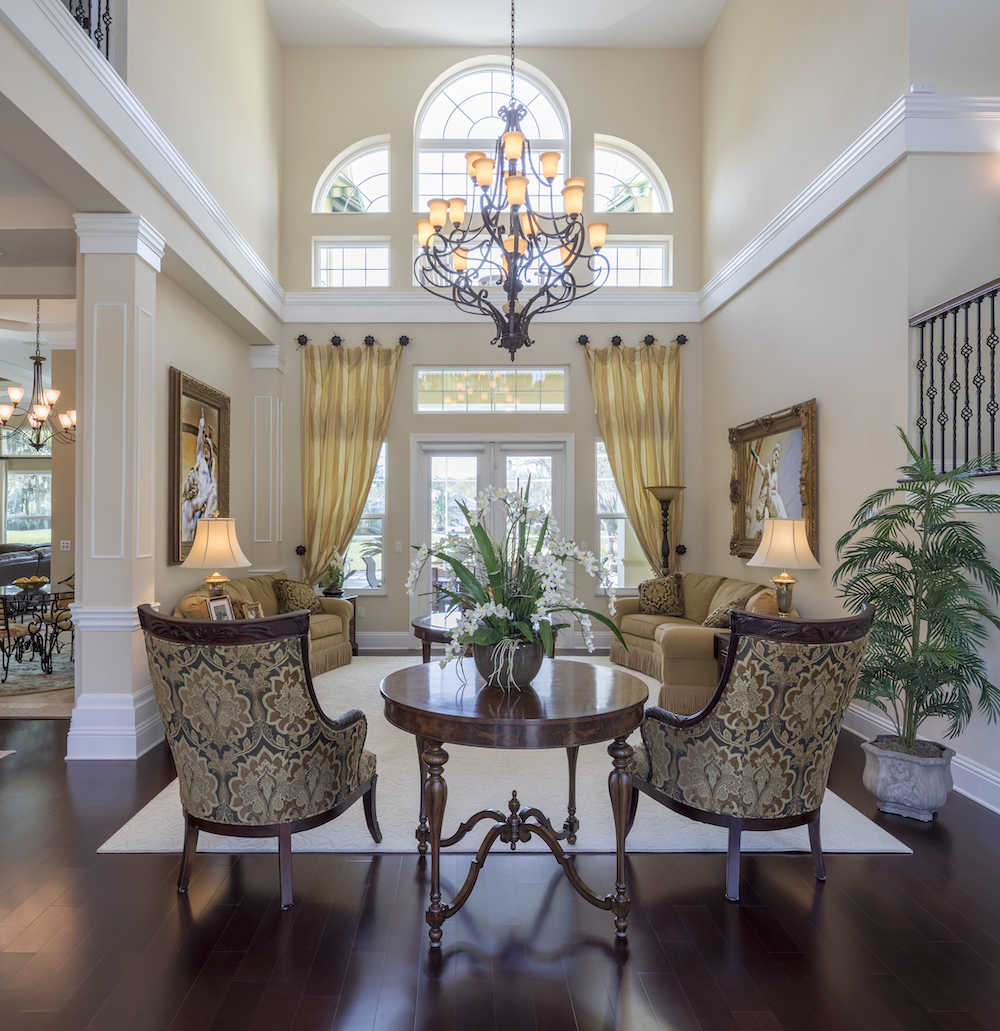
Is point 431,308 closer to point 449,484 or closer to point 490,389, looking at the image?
point 490,389

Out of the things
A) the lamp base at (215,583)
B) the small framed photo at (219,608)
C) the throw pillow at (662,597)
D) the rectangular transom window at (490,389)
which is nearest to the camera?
the small framed photo at (219,608)

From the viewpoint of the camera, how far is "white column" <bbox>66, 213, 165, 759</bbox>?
14.2 ft

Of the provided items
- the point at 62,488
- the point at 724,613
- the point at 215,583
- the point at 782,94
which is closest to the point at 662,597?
the point at 724,613

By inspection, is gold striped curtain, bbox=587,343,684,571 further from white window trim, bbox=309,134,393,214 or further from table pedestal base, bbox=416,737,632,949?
table pedestal base, bbox=416,737,632,949

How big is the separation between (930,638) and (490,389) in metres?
5.33

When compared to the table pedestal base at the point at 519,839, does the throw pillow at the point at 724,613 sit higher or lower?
higher

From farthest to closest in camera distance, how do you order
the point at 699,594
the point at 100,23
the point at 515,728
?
the point at 699,594
the point at 100,23
the point at 515,728

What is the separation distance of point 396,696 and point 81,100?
11.0 ft

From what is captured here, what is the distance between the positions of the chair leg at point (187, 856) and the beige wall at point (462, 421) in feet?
16.9

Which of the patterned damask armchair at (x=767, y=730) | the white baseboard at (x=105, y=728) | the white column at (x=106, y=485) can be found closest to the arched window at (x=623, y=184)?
the white column at (x=106, y=485)

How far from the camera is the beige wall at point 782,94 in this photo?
4.55 metres

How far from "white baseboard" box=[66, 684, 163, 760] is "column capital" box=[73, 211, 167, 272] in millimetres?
2698

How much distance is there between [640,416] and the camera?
7883 millimetres

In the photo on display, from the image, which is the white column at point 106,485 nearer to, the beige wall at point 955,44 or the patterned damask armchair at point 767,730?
the patterned damask armchair at point 767,730
